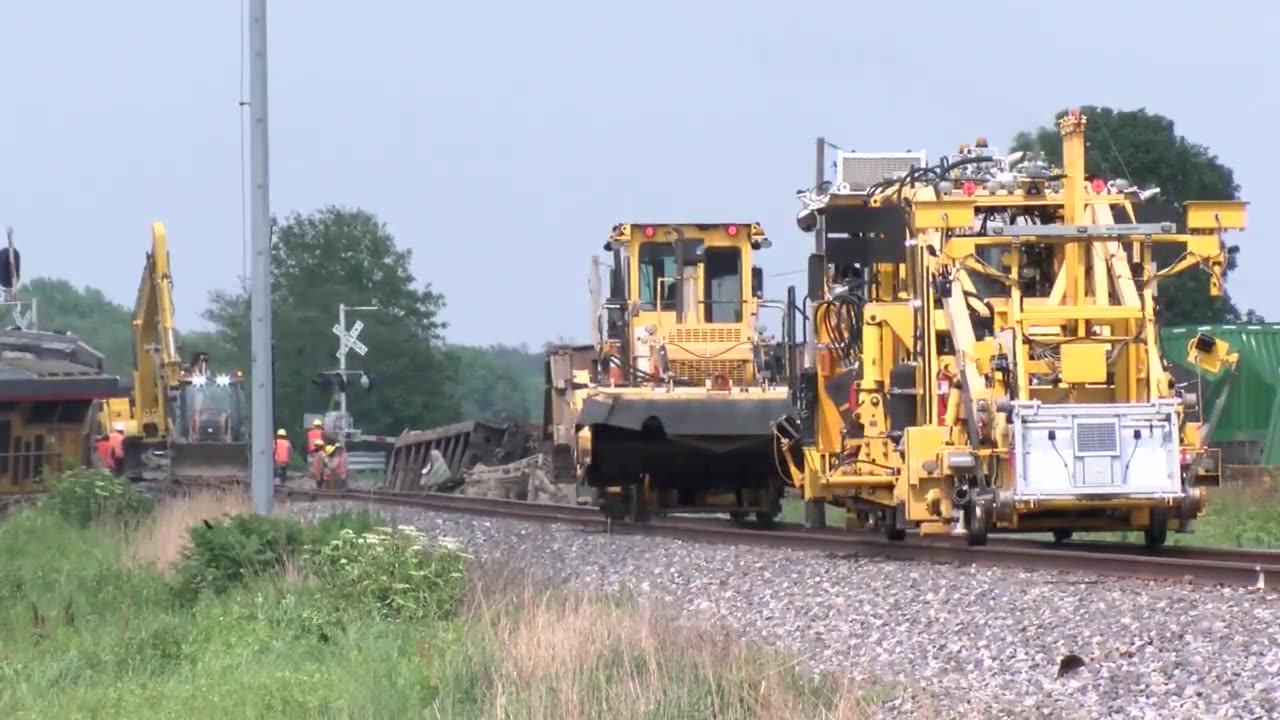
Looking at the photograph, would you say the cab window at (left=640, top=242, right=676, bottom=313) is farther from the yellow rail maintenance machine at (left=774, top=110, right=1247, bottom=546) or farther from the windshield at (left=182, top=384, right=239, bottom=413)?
the windshield at (left=182, top=384, right=239, bottom=413)

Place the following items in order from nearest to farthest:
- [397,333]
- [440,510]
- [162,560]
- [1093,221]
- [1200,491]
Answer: [1200,491] → [1093,221] → [162,560] → [440,510] → [397,333]

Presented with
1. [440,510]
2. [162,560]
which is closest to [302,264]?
[440,510]

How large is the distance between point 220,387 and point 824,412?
77.5 ft

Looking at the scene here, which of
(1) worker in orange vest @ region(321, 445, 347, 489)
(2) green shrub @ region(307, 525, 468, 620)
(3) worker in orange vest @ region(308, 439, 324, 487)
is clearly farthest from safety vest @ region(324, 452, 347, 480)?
(2) green shrub @ region(307, 525, 468, 620)

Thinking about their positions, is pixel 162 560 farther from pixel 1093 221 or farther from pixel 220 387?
pixel 220 387

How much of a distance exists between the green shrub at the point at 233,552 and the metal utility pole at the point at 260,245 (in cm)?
261

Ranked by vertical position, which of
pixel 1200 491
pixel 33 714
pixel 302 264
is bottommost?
pixel 33 714

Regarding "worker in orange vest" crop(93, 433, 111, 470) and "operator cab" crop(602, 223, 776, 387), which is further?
"worker in orange vest" crop(93, 433, 111, 470)

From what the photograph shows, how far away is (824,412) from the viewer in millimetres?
19969

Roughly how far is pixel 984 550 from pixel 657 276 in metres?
9.16

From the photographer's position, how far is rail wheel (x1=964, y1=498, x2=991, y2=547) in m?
15.7

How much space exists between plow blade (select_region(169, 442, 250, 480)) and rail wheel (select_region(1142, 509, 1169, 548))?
76.9 ft

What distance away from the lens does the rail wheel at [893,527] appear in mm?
18484

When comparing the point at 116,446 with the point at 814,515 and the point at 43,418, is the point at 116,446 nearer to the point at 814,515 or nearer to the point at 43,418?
the point at 43,418
